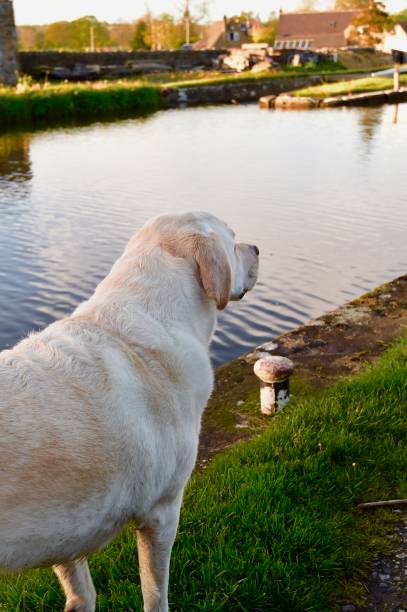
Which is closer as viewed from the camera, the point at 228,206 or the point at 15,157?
the point at 228,206

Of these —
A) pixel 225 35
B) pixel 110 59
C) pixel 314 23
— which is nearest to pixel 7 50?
pixel 110 59

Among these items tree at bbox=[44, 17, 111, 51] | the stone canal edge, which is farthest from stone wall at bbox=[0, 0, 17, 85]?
tree at bbox=[44, 17, 111, 51]

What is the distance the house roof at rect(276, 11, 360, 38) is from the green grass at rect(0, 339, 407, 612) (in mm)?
112706

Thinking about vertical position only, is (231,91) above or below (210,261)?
below

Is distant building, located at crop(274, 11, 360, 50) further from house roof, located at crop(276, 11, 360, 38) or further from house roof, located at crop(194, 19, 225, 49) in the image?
house roof, located at crop(194, 19, 225, 49)

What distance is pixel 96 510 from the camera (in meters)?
2.37

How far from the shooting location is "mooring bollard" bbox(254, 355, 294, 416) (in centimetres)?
523

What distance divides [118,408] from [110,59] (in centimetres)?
5930

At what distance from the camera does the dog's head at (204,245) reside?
3.06 meters

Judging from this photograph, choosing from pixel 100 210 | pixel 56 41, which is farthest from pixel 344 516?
pixel 56 41

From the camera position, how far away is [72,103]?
1271 inches

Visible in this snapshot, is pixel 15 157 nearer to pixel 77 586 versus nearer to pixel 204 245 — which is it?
pixel 204 245

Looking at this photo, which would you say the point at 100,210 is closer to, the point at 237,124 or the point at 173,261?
the point at 173,261

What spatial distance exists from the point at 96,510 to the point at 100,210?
13.0m
